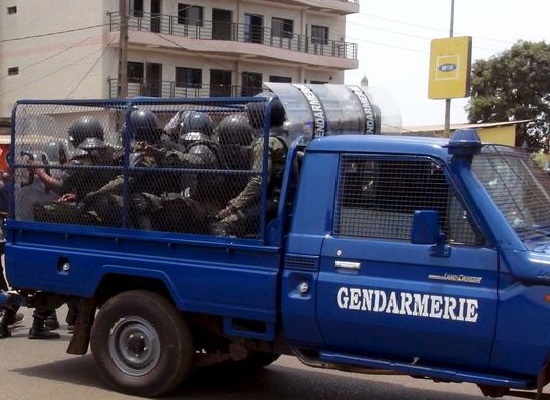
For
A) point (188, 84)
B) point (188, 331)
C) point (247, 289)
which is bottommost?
point (188, 331)

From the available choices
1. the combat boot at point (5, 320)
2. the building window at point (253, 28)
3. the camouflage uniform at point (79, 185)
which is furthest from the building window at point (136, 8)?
the camouflage uniform at point (79, 185)

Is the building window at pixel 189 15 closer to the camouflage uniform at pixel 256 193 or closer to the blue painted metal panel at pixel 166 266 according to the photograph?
the blue painted metal panel at pixel 166 266

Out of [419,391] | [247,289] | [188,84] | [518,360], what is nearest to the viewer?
[518,360]

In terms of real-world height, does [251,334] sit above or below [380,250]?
below

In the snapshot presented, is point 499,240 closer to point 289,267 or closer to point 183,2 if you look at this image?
point 289,267

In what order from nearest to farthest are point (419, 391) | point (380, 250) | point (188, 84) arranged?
1. point (380, 250)
2. point (419, 391)
3. point (188, 84)

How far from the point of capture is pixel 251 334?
20.8ft

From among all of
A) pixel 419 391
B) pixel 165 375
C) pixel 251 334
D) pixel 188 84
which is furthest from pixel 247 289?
pixel 188 84

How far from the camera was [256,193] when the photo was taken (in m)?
6.32

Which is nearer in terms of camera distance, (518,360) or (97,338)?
(518,360)

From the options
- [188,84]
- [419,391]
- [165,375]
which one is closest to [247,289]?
[165,375]

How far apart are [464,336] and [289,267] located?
129 centimetres

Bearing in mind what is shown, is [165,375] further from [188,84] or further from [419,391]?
[188,84]

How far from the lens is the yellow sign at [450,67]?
1210 inches
